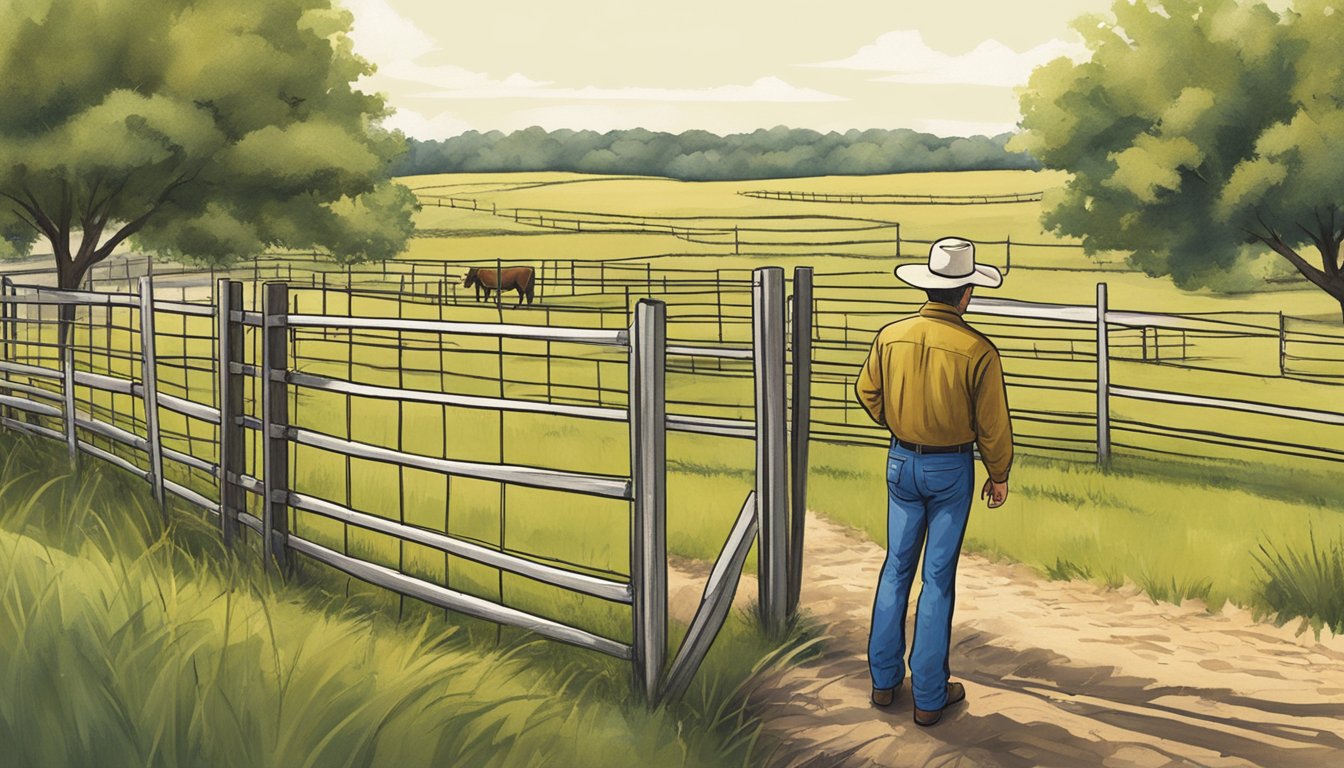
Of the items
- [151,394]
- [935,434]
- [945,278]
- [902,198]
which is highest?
[902,198]

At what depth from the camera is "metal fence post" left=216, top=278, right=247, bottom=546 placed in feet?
23.5

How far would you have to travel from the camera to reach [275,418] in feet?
22.2

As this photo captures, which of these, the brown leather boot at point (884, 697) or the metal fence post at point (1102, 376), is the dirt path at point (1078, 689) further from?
the metal fence post at point (1102, 376)

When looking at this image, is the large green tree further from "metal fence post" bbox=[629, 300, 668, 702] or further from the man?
the man

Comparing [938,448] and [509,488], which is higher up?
[938,448]

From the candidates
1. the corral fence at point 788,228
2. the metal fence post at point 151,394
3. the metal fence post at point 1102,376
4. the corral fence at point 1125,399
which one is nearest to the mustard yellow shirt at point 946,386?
the metal fence post at point 151,394

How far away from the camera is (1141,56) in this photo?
86.3 feet

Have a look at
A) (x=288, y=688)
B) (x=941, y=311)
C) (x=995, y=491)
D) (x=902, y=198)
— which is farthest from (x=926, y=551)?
(x=902, y=198)

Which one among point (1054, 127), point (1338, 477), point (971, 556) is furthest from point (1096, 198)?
point (971, 556)

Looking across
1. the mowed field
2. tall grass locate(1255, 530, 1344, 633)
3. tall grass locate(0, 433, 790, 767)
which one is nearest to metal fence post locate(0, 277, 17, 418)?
the mowed field

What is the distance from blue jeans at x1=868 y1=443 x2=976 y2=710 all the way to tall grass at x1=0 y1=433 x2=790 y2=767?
A: 0.67 m

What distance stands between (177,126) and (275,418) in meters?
16.2

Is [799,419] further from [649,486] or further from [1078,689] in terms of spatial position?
[1078,689]

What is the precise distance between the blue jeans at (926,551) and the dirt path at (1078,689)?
27 centimetres
